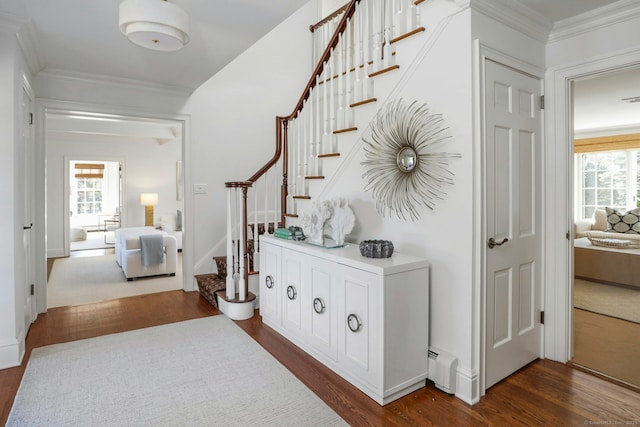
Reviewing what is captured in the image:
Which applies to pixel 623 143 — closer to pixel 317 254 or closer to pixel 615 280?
pixel 615 280

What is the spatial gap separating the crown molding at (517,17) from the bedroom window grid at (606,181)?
20.8 ft

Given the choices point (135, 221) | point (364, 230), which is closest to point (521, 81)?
point (364, 230)

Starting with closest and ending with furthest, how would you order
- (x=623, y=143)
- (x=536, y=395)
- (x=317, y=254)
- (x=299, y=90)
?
1. (x=536, y=395)
2. (x=317, y=254)
3. (x=299, y=90)
4. (x=623, y=143)

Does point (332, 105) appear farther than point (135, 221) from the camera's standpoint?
No

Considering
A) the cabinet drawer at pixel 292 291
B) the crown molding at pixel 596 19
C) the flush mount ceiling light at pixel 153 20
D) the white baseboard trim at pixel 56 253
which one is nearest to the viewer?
the flush mount ceiling light at pixel 153 20

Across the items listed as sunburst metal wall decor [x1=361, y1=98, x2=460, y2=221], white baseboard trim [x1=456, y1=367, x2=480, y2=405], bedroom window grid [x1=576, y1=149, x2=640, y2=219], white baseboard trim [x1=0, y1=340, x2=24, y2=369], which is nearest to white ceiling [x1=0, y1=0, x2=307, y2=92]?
sunburst metal wall decor [x1=361, y1=98, x2=460, y2=221]

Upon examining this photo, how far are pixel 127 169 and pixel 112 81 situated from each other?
16.8ft

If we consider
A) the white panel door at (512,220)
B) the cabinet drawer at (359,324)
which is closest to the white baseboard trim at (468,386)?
the white panel door at (512,220)

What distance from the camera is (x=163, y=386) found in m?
2.26

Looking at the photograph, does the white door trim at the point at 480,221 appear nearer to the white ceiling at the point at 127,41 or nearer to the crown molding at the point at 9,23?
the white ceiling at the point at 127,41

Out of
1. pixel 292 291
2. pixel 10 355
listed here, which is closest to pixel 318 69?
pixel 292 291

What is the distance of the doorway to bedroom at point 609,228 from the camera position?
8.99 ft

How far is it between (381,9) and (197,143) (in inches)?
103

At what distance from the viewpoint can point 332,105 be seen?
3.12 meters
